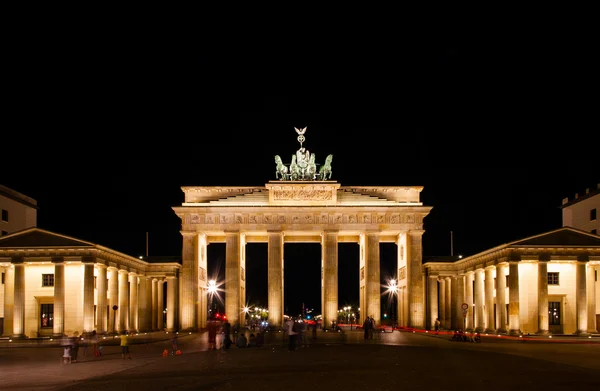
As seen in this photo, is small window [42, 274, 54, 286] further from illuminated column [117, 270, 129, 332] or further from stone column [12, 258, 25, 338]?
illuminated column [117, 270, 129, 332]

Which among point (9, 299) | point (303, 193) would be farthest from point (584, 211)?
point (9, 299)

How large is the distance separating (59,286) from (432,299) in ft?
136

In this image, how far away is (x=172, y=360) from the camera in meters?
35.2

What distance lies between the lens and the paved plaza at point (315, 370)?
77.2 ft

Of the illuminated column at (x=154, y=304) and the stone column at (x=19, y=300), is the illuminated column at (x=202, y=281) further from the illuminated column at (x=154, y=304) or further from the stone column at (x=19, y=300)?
the stone column at (x=19, y=300)

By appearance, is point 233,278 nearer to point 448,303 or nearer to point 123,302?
point 123,302

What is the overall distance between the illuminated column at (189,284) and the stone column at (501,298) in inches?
1209

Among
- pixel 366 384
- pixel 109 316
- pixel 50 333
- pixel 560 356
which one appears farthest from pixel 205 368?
pixel 109 316

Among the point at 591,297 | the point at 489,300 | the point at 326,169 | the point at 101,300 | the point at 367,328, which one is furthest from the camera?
the point at 326,169

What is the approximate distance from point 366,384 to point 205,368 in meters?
9.08

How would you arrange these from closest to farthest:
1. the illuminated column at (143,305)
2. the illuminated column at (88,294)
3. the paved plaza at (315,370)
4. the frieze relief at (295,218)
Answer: the paved plaza at (315,370), the illuminated column at (88,294), the frieze relief at (295,218), the illuminated column at (143,305)

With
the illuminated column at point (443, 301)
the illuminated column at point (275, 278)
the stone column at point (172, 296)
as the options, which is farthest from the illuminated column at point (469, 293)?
the stone column at point (172, 296)

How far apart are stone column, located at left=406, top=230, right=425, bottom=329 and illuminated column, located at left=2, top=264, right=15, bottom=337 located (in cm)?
3886

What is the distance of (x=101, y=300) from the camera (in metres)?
65.0
